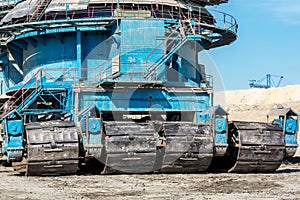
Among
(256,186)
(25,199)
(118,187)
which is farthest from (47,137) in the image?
(256,186)

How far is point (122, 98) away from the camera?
23125 millimetres

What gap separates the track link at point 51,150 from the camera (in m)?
18.8

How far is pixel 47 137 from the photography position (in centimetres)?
1909

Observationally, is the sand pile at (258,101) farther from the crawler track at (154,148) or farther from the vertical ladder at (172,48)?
the crawler track at (154,148)

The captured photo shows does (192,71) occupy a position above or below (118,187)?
above

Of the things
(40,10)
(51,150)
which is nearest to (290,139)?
(51,150)

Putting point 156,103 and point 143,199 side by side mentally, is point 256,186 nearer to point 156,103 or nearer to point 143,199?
point 143,199

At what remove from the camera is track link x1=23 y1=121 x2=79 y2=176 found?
18750mm

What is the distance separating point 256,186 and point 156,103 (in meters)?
7.36

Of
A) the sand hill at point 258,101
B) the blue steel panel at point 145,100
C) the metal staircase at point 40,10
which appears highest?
the metal staircase at point 40,10

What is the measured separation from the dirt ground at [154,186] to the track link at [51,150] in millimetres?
375

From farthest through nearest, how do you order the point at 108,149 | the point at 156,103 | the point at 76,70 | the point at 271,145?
the point at 76,70
the point at 156,103
the point at 271,145
the point at 108,149

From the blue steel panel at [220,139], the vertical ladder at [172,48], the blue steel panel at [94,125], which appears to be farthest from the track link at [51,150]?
the vertical ladder at [172,48]

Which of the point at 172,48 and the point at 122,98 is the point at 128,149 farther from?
the point at 172,48
